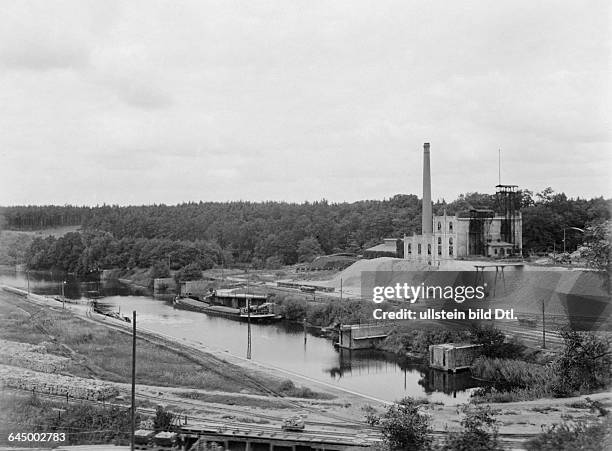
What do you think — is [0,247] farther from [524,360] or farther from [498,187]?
[524,360]

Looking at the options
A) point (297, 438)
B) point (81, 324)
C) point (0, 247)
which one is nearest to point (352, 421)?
point (297, 438)

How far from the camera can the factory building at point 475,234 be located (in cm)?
2777

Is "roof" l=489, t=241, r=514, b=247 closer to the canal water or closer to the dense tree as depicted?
the canal water

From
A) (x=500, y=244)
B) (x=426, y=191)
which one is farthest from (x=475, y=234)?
(x=426, y=191)

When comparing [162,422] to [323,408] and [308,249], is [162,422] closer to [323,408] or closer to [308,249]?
[323,408]

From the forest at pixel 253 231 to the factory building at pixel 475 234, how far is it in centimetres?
166

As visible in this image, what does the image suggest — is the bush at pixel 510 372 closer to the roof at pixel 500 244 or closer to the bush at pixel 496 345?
the bush at pixel 496 345

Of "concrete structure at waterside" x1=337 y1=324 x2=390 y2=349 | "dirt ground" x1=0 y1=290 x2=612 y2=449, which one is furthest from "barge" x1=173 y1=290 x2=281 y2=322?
"dirt ground" x1=0 y1=290 x2=612 y2=449

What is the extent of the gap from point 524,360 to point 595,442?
26.4ft

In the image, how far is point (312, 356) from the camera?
17359mm

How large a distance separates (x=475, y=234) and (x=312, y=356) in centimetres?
1322

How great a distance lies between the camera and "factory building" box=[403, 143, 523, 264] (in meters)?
27.8

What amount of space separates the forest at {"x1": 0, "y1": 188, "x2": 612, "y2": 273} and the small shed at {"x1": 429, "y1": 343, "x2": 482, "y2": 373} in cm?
1469

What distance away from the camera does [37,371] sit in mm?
12695
